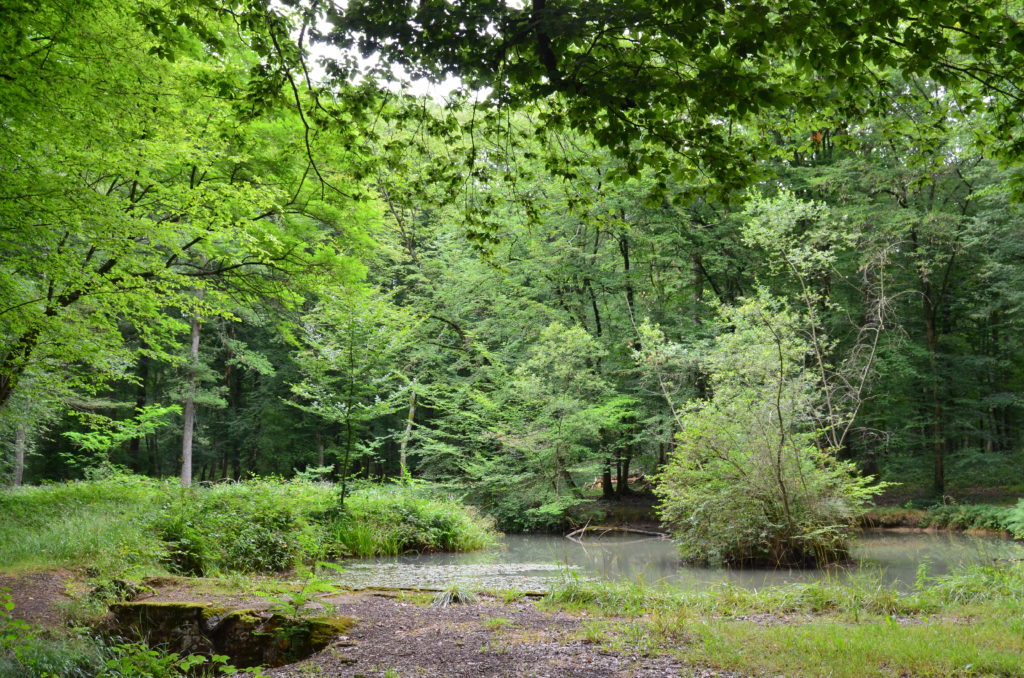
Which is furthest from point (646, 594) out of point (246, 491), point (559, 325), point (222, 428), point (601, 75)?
point (222, 428)

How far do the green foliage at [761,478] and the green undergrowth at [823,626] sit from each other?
3473 mm

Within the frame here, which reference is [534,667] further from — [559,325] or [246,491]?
[559,325]

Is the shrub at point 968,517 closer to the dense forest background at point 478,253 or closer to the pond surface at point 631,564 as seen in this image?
the pond surface at point 631,564

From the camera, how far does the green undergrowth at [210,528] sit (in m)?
7.43

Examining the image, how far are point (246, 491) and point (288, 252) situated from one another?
14.8 feet

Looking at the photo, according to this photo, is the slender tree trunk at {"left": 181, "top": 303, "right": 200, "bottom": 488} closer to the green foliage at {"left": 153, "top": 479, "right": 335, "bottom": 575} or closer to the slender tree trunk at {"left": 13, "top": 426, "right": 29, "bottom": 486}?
the slender tree trunk at {"left": 13, "top": 426, "right": 29, "bottom": 486}

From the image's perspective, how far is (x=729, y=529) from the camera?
1038 centimetres

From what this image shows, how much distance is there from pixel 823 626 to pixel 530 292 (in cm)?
1834

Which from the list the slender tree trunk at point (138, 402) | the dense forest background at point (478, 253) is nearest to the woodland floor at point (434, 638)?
the dense forest background at point (478, 253)

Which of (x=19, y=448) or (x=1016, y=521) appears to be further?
(x=19, y=448)

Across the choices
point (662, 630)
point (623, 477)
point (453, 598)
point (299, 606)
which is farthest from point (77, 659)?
point (623, 477)

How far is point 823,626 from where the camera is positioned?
467 centimetres

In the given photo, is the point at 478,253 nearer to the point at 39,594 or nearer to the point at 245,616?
the point at 39,594

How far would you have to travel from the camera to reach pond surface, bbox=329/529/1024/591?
8463 millimetres
